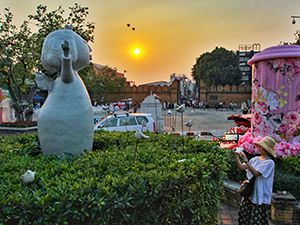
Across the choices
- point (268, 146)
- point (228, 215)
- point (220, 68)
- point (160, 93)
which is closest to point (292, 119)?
point (228, 215)

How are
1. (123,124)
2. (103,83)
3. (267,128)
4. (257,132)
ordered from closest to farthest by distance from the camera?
(267,128)
(257,132)
(123,124)
(103,83)

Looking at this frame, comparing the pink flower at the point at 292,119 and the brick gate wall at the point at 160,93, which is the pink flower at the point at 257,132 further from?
the brick gate wall at the point at 160,93

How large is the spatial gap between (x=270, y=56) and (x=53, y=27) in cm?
902

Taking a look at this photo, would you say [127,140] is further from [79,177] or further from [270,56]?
[270,56]

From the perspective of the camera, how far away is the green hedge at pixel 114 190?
2211 millimetres

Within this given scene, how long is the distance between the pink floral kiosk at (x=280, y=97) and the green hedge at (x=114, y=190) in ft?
7.75

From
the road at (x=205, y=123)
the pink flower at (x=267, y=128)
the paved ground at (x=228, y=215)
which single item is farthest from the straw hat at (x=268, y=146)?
the road at (x=205, y=123)

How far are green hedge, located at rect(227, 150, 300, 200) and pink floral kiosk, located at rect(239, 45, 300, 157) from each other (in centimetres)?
42

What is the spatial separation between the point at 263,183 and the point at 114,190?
1.95 m

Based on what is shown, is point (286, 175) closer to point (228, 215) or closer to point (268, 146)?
point (228, 215)

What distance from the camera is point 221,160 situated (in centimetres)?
359

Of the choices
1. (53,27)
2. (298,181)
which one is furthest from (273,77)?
(53,27)

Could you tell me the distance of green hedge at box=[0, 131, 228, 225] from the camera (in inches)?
87.0

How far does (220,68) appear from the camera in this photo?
4647 cm
